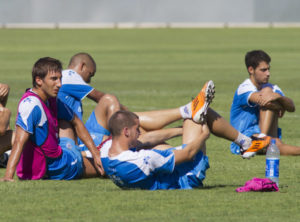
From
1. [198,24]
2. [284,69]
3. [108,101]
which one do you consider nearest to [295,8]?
[198,24]

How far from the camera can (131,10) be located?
220 ft

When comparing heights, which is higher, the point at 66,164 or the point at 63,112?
the point at 63,112

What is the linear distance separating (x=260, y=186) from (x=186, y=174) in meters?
0.76

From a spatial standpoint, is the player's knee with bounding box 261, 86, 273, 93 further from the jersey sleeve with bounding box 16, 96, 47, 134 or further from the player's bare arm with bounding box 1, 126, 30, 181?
the player's bare arm with bounding box 1, 126, 30, 181

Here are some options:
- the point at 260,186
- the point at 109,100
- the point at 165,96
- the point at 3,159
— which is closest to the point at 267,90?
the point at 109,100

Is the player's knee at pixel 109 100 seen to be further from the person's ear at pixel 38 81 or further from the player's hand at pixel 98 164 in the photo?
the person's ear at pixel 38 81

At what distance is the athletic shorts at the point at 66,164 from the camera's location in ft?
30.6

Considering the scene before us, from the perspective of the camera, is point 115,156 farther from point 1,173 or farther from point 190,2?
point 190,2

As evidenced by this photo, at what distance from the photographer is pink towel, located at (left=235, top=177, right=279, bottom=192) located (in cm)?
834

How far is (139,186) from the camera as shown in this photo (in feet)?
27.7

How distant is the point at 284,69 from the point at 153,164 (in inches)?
762

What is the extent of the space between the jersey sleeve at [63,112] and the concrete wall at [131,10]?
5678 centimetres

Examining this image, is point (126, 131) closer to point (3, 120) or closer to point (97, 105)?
point (3, 120)

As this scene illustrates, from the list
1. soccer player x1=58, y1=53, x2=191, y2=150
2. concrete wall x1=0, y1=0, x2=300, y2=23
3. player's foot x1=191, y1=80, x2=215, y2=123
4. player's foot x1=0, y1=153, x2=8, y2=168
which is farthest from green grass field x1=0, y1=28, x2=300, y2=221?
concrete wall x1=0, y1=0, x2=300, y2=23
